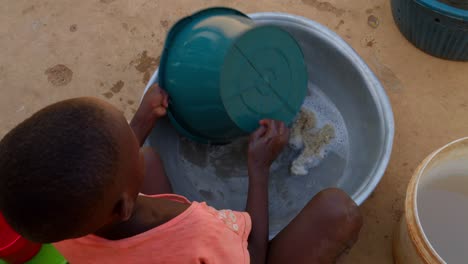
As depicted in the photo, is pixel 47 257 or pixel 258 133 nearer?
pixel 258 133

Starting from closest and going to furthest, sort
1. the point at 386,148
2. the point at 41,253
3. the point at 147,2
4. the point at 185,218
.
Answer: the point at 185,218
the point at 386,148
the point at 41,253
the point at 147,2

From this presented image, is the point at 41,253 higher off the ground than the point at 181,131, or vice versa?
the point at 181,131

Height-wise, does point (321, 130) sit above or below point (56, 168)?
below

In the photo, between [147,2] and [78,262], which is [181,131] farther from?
[147,2]

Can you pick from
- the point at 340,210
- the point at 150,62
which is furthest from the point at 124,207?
the point at 150,62

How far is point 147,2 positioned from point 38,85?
0.53 m

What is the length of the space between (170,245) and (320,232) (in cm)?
41

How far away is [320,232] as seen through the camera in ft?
3.65

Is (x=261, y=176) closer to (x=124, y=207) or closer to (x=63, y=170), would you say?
(x=124, y=207)

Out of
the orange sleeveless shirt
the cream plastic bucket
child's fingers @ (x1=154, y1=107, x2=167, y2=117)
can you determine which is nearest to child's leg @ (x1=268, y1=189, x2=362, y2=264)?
the cream plastic bucket

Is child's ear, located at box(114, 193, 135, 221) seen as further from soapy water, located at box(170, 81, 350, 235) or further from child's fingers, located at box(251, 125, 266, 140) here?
soapy water, located at box(170, 81, 350, 235)

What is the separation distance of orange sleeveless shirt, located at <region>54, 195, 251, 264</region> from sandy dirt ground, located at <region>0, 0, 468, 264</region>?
0.68 meters

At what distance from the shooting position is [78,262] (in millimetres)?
910

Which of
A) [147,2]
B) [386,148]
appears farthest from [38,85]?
[386,148]
